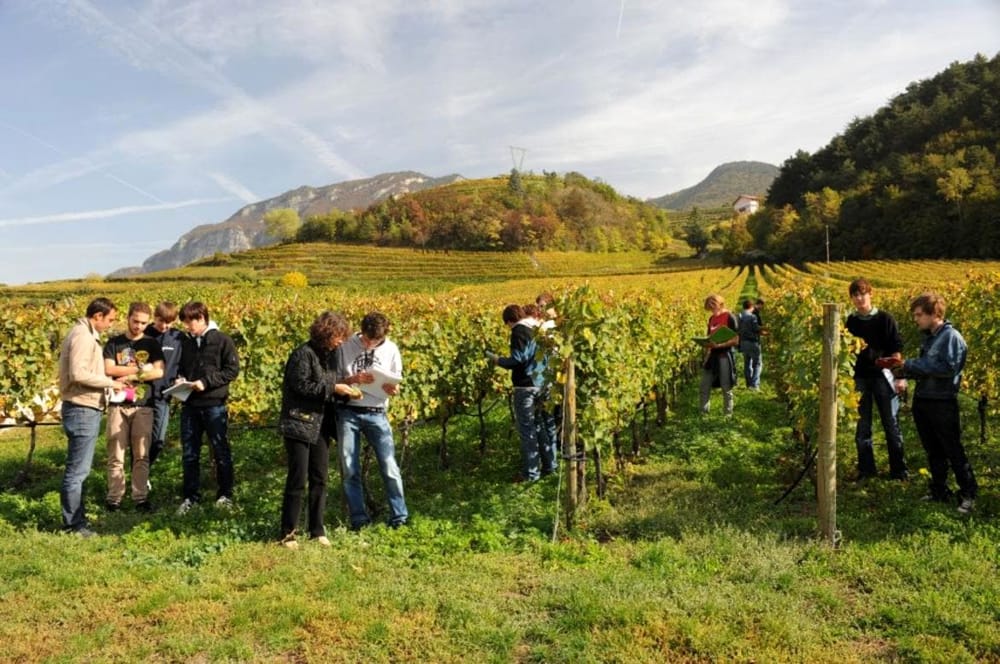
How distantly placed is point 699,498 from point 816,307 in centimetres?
277

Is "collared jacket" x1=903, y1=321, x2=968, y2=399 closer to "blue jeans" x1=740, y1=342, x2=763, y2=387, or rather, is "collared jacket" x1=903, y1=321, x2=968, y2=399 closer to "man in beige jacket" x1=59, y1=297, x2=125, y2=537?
"blue jeans" x1=740, y1=342, x2=763, y2=387

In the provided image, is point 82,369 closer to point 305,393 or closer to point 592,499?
point 305,393

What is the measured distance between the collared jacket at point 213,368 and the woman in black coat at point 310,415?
59.1 inches

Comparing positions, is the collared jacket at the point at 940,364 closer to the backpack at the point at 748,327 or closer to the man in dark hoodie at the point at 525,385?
the man in dark hoodie at the point at 525,385

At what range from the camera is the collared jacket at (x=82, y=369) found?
5.46 metres

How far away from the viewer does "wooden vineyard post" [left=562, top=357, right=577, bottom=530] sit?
5598 mm

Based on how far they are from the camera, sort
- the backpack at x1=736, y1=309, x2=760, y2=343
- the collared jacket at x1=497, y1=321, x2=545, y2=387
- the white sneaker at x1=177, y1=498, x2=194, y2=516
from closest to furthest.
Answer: the white sneaker at x1=177, y1=498, x2=194, y2=516 → the collared jacket at x1=497, y1=321, x2=545, y2=387 → the backpack at x1=736, y1=309, x2=760, y2=343

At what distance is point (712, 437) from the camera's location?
817cm

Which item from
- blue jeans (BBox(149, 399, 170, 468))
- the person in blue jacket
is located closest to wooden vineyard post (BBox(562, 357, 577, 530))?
the person in blue jacket

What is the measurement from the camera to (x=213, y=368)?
629cm

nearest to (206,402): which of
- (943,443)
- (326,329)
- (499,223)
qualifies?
(326,329)

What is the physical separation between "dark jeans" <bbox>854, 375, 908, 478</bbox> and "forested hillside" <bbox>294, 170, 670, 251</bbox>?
84.5 m

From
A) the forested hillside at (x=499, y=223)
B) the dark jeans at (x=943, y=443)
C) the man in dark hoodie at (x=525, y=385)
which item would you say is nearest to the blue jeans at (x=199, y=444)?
the man in dark hoodie at (x=525, y=385)

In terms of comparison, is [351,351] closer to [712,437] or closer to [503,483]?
[503,483]
